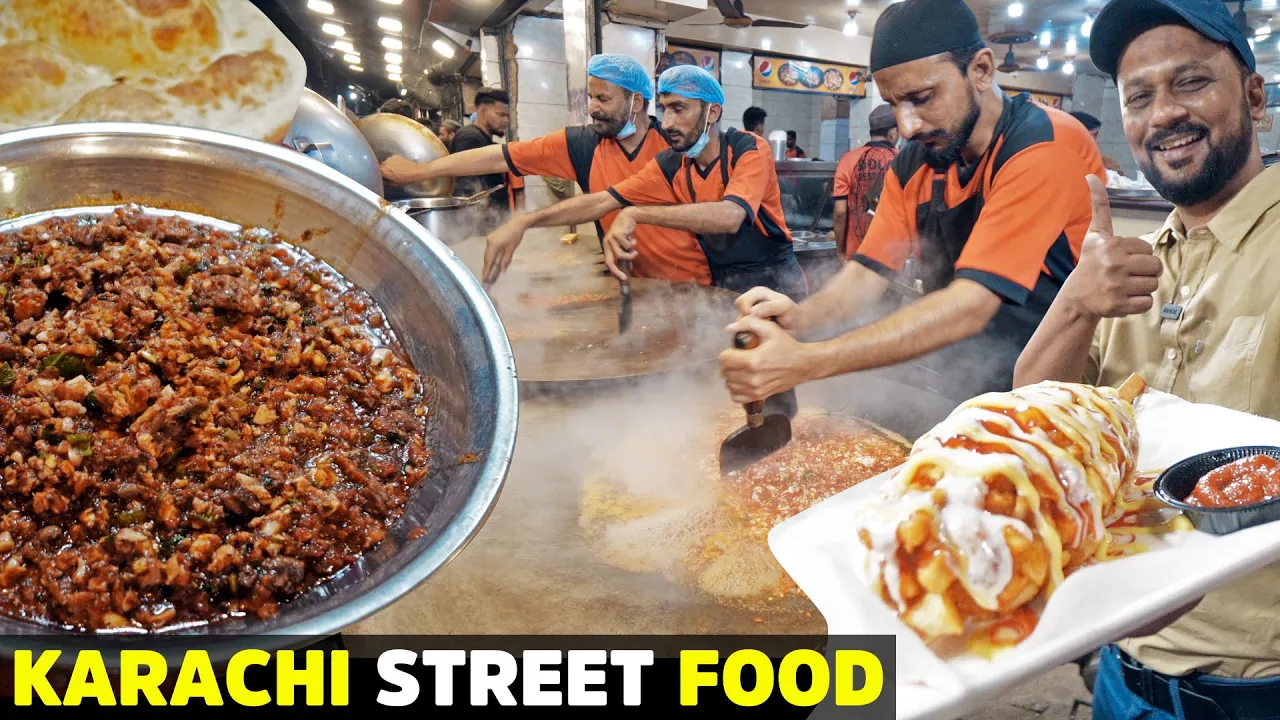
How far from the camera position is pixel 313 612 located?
88cm

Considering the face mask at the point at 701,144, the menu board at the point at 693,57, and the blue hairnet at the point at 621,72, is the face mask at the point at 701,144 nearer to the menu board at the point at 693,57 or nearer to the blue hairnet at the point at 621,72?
the blue hairnet at the point at 621,72

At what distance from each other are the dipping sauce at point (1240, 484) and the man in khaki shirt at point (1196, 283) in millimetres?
467

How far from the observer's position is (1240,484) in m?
1.02

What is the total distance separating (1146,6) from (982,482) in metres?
1.19

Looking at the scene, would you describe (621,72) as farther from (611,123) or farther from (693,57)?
(693,57)

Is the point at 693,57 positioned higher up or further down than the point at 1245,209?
higher up

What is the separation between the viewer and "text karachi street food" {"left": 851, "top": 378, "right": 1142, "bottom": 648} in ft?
3.13

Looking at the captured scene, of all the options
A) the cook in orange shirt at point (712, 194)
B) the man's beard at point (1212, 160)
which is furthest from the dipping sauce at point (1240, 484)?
the cook in orange shirt at point (712, 194)

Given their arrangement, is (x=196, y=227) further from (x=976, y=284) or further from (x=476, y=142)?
(x=476, y=142)

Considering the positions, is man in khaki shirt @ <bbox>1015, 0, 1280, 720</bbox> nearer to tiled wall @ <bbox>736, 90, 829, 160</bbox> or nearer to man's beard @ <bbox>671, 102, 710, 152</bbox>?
man's beard @ <bbox>671, 102, 710, 152</bbox>

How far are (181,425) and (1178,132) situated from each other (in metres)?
2.02

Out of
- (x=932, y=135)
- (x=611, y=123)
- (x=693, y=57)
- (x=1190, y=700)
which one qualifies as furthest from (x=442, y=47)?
(x=1190, y=700)

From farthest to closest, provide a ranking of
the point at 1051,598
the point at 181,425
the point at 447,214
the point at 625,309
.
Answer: the point at 447,214
the point at 625,309
the point at 181,425
the point at 1051,598

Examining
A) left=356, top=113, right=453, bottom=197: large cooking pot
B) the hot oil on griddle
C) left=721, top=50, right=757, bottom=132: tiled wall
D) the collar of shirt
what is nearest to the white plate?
the collar of shirt
